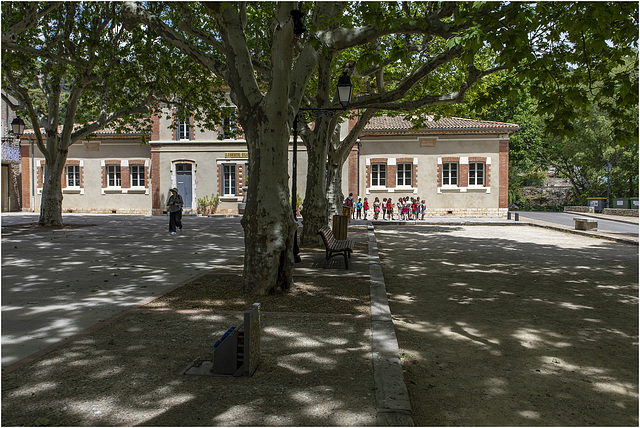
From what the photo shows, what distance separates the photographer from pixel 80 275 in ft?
27.2

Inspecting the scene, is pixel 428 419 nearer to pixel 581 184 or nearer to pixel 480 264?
pixel 480 264

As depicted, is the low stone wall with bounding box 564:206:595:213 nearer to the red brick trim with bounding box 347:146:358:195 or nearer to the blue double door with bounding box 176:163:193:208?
the red brick trim with bounding box 347:146:358:195

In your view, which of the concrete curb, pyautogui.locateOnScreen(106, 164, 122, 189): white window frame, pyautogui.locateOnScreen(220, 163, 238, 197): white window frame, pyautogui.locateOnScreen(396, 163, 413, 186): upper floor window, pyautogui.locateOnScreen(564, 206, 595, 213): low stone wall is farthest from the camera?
pyautogui.locateOnScreen(564, 206, 595, 213): low stone wall

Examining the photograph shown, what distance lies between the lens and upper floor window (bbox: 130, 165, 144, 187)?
32.8 metres

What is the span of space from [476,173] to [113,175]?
2472 cm

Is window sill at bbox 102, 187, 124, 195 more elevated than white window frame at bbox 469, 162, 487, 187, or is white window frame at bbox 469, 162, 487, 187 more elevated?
white window frame at bbox 469, 162, 487, 187

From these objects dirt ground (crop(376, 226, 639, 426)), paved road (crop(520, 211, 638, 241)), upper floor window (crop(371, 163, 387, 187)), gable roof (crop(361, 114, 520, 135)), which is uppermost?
gable roof (crop(361, 114, 520, 135))

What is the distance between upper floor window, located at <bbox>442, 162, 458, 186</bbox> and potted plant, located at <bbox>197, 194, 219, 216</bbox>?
15272 mm

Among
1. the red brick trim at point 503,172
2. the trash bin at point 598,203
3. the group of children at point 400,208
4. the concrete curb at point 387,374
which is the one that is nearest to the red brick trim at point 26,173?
the group of children at point 400,208

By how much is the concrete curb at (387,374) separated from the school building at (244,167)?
2550 cm

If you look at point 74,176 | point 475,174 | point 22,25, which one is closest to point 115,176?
point 74,176

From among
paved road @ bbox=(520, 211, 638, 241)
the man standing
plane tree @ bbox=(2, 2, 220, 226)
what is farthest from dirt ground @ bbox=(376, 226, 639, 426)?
paved road @ bbox=(520, 211, 638, 241)

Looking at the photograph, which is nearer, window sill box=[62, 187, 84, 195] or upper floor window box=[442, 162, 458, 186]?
upper floor window box=[442, 162, 458, 186]

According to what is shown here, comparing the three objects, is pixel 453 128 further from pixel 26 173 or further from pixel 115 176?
pixel 26 173
